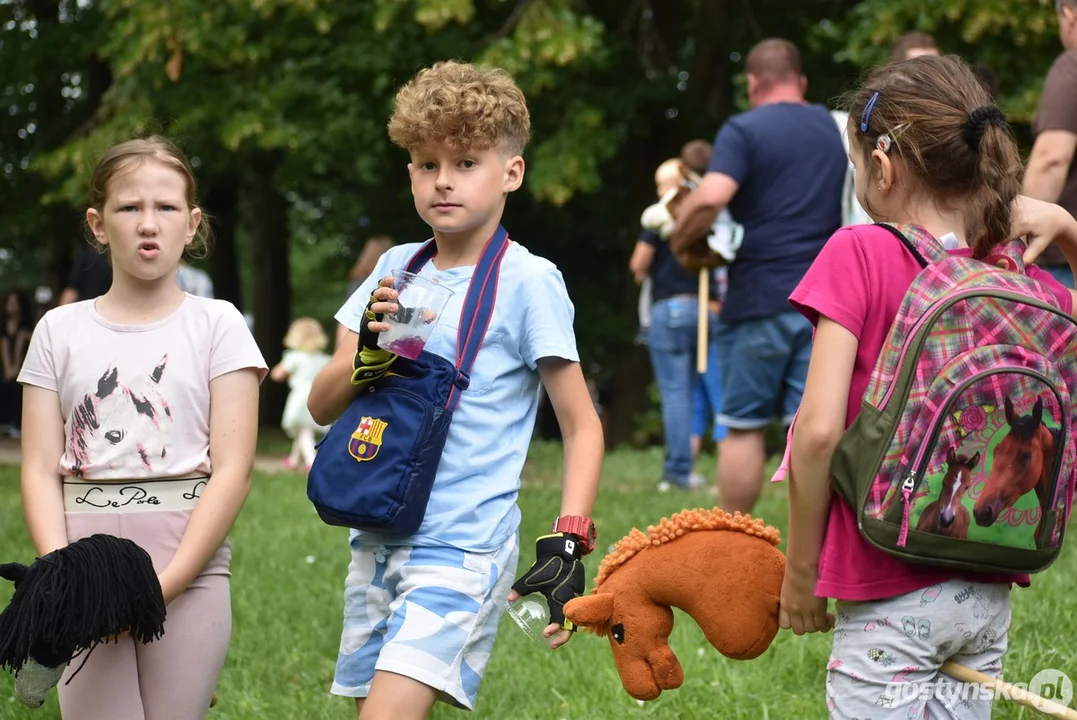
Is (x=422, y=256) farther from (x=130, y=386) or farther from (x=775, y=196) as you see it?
(x=775, y=196)

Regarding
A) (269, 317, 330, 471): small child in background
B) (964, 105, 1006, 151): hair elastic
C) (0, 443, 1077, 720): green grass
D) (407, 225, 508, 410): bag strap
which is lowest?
(269, 317, 330, 471): small child in background

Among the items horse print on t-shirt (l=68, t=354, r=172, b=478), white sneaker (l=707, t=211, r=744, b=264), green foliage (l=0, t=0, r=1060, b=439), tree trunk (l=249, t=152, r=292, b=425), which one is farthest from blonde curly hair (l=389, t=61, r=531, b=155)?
tree trunk (l=249, t=152, r=292, b=425)

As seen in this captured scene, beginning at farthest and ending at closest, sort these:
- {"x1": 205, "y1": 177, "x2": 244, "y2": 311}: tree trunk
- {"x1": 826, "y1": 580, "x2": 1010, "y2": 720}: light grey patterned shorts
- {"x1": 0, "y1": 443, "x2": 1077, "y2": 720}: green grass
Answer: {"x1": 205, "y1": 177, "x2": 244, "y2": 311}: tree trunk < {"x1": 0, "y1": 443, "x2": 1077, "y2": 720}: green grass < {"x1": 826, "y1": 580, "x2": 1010, "y2": 720}: light grey patterned shorts

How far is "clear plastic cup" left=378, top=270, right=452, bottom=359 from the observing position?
9.74ft

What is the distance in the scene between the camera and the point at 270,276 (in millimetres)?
21781

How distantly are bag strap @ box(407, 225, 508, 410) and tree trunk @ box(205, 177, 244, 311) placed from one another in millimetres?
17771

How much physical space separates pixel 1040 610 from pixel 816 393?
2779mm

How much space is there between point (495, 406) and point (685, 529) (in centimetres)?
56

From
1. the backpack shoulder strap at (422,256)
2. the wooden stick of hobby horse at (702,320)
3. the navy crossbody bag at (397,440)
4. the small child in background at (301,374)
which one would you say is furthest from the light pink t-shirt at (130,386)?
the small child in background at (301,374)

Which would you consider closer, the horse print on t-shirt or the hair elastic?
the hair elastic

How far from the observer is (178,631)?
325 cm

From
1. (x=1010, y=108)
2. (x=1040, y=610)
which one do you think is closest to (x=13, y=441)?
(x=1010, y=108)

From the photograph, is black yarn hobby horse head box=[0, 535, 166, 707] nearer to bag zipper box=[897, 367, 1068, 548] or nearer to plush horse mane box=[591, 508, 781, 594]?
plush horse mane box=[591, 508, 781, 594]

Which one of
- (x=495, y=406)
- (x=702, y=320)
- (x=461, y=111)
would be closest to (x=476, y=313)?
(x=495, y=406)
